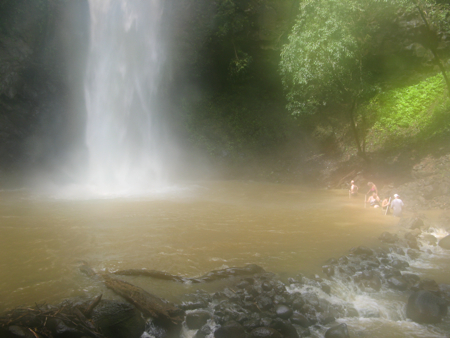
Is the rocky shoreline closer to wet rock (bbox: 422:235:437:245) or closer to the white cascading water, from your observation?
wet rock (bbox: 422:235:437:245)

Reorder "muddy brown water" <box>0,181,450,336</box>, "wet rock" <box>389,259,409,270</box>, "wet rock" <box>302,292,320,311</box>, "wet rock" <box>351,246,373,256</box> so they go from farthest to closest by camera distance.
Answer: "wet rock" <box>351,246,373,256</box> < "wet rock" <box>389,259,409,270</box> < "muddy brown water" <box>0,181,450,336</box> < "wet rock" <box>302,292,320,311</box>

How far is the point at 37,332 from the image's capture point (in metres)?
4.42

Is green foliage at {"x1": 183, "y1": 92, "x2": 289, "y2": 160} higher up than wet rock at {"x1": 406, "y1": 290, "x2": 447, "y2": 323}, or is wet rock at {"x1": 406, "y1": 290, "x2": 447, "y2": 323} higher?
green foliage at {"x1": 183, "y1": 92, "x2": 289, "y2": 160}

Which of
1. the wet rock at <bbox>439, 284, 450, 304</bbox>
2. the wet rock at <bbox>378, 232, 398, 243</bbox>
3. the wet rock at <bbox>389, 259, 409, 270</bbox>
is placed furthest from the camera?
the wet rock at <bbox>378, 232, 398, 243</bbox>

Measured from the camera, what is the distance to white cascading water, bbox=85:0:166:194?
804 inches

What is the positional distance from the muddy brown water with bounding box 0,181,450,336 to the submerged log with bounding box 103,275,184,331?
0.28m

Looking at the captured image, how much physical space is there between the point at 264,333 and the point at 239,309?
758mm

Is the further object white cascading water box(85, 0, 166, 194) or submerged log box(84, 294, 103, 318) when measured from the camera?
white cascading water box(85, 0, 166, 194)

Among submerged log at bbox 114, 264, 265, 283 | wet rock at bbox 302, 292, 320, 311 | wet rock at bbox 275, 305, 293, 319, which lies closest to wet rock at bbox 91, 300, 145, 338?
submerged log at bbox 114, 264, 265, 283

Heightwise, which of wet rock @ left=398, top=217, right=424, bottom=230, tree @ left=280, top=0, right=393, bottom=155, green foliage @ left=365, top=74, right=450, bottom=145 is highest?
tree @ left=280, top=0, right=393, bottom=155

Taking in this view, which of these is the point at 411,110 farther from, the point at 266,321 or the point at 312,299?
the point at 266,321

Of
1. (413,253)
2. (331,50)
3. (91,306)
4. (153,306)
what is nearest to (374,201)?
(413,253)

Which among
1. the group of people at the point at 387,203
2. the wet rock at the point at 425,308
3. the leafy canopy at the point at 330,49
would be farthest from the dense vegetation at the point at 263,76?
the wet rock at the point at 425,308

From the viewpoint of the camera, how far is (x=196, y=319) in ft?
16.9
